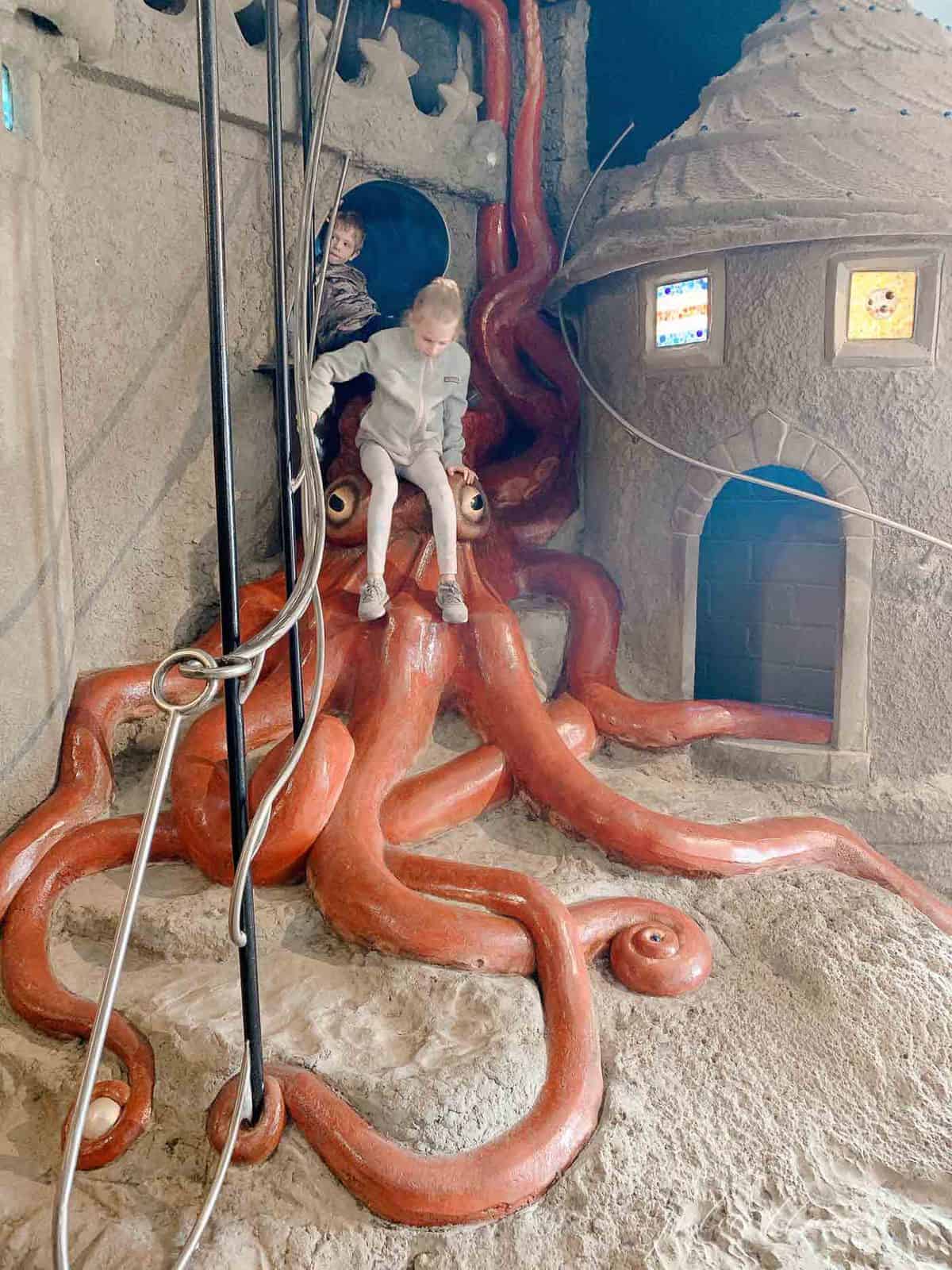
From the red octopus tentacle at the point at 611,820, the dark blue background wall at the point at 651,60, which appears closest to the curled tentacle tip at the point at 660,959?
the red octopus tentacle at the point at 611,820

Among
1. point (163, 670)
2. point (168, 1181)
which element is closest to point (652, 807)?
point (168, 1181)

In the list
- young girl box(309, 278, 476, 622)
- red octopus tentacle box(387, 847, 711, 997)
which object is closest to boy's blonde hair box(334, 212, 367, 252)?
young girl box(309, 278, 476, 622)

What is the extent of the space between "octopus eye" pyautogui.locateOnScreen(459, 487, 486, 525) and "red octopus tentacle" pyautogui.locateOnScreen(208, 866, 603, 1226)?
2189 mm

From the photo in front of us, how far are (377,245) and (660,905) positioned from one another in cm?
425

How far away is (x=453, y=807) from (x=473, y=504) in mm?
1371

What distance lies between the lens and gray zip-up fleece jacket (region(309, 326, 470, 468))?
442 cm

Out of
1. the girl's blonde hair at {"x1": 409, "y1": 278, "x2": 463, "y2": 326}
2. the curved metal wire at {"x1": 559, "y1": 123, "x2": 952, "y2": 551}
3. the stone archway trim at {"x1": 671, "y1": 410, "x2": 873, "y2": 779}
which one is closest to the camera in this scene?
the girl's blonde hair at {"x1": 409, "y1": 278, "x2": 463, "y2": 326}

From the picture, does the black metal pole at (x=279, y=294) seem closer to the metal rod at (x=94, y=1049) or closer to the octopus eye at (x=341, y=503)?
the metal rod at (x=94, y=1049)

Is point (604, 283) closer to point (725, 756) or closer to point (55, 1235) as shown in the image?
point (725, 756)

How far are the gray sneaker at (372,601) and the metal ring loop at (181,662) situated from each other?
214 centimetres

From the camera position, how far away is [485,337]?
571 centimetres

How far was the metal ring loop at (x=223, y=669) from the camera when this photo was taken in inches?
83.0

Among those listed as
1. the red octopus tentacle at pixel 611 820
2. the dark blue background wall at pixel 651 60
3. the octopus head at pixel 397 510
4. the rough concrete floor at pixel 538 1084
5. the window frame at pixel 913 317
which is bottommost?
the rough concrete floor at pixel 538 1084

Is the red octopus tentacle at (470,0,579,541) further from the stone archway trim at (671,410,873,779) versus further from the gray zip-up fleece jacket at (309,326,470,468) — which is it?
the gray zip-up fleece jacket at (309,326,470,468)
